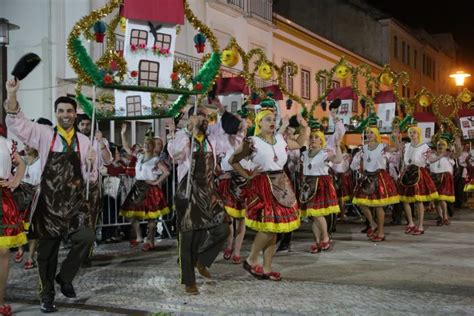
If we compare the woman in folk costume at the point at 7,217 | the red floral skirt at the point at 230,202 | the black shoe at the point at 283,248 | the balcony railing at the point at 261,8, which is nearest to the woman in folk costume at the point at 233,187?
the red floral skirt at the point at 230,202

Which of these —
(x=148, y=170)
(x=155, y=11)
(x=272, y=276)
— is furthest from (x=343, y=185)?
(x=155, y=11)

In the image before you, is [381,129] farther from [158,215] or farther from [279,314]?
[279,314]

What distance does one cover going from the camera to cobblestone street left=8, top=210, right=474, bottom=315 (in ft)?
20.1

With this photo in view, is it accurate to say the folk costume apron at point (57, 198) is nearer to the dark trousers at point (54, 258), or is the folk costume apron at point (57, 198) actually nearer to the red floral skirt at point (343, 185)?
the dark trousers at point (54, 258)

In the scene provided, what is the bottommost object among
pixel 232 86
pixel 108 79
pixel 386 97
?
pixel 108 79

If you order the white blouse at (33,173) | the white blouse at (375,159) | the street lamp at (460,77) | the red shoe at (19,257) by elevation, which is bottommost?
the red shoe at (19,257)

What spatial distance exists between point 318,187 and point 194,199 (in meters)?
3.62

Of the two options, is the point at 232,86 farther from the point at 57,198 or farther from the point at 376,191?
the point at 57,198

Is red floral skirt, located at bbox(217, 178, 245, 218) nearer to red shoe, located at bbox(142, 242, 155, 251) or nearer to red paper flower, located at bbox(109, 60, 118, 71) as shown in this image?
red shoe, located at bbox(142, 242, 155, 251)

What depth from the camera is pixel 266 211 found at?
7344 millimetres

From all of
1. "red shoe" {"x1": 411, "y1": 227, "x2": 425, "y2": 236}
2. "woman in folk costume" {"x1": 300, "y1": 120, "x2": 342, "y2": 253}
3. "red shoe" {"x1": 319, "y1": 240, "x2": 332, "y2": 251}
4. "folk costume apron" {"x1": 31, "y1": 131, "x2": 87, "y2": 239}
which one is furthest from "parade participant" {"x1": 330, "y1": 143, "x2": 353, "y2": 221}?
"folk costume apron" {"x1": 31, "y1": 131, "x2": 87, "y2": 239}

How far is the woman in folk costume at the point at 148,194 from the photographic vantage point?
34.9 feet

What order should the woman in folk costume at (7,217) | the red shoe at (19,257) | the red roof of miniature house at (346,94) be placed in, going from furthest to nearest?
the red roof of miniature house at (346,94) < the red shoe at (19,257) < the woman in folk costume at (7,217)

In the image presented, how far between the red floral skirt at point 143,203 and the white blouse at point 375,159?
3.71 metres
